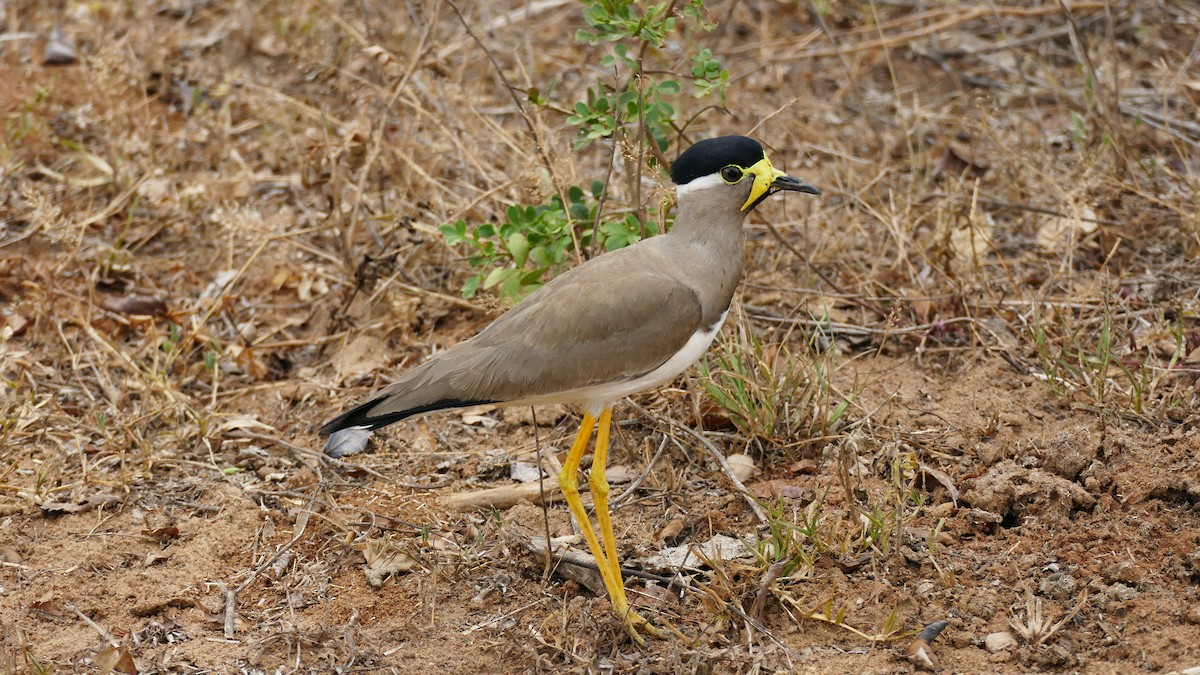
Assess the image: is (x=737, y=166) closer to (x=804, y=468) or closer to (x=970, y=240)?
(x=804, y=468)

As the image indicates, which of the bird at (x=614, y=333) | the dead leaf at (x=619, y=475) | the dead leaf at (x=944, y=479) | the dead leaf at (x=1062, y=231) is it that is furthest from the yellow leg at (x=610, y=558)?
the dead leaf at (x=1062, y=231)

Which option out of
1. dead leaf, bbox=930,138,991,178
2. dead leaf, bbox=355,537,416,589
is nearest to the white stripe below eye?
dead leaf, bbox=355,537,416,589

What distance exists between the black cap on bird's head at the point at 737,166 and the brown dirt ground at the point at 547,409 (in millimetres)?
768

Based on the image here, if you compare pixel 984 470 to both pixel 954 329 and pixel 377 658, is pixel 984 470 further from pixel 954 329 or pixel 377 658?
pixel 377 658

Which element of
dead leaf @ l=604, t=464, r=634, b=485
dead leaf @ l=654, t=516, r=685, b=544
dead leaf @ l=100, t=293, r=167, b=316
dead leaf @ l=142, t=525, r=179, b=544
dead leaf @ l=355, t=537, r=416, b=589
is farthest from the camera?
dead leaf @ l=100, t=293, r=167, b=316

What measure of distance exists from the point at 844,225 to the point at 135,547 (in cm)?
357

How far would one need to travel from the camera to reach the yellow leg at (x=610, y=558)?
390 cm

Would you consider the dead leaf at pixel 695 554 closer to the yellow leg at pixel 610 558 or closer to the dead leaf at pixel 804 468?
the yellow leg at pixel 610 558

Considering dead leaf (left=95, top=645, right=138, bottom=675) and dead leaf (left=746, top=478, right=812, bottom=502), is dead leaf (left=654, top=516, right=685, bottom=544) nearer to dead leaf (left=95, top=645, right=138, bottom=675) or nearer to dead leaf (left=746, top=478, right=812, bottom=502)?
dead leaf (left=746, top=478, right=812, bottom=502)

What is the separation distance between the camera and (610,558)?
400 centimetres

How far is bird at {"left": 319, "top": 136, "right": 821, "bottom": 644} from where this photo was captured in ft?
13.2

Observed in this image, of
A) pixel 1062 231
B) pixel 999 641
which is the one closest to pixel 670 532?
pixel 999 641

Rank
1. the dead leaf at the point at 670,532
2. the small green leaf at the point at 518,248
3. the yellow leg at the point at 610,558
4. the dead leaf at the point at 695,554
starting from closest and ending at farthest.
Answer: the yellow leg at the point at 610,558, the dead leaf at the point at 695,554, the dead leaf at the point at 670,532, the small green leaf at the point at 518,248

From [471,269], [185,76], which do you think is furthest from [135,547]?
[185,76]
